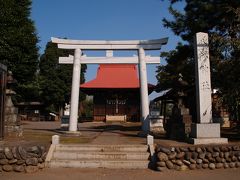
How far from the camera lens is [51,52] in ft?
157

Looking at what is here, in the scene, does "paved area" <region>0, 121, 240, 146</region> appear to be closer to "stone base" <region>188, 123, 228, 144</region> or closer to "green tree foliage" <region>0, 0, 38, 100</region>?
"stone base" <region>188, 123, 228, 144</region>

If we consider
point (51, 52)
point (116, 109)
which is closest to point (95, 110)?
point (116, 109)

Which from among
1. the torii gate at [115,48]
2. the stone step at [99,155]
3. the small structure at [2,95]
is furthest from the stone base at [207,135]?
the small structure at [2,95]

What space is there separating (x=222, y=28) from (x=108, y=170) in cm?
1015

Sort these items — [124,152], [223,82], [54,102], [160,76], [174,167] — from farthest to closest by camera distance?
[54,102]
[160,76]
[223,82]
[124,152]
[174,167]

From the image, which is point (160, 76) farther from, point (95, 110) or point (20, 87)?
point (20, 87)

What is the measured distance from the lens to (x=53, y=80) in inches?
1822

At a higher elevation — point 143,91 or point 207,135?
point 143,91

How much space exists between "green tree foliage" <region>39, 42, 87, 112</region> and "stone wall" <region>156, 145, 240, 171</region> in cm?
3566

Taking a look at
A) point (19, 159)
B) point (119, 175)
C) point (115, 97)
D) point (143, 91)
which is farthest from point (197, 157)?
point (115, 97)

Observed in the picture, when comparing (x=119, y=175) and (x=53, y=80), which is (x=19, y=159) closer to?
(x=119, y=175)

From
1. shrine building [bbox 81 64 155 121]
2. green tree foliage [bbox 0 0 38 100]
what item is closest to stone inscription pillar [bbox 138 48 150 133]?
green tree foliage [bbox 0 0 38 100]

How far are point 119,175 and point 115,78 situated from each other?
28678mm

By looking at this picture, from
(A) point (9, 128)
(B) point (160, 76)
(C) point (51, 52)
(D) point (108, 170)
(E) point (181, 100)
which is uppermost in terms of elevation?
(C) point (51, 52)
